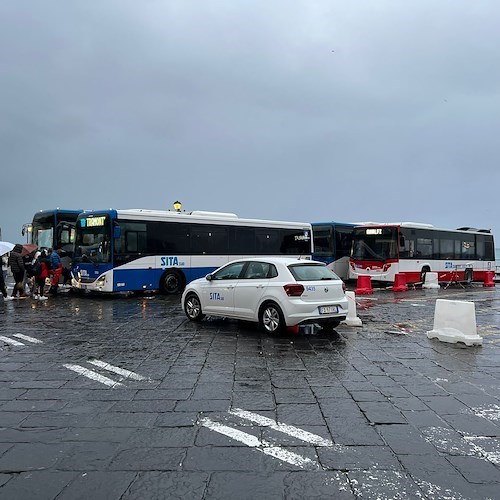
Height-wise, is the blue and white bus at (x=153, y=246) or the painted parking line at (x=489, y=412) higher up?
the blue and white bus at (x=153, y=246)

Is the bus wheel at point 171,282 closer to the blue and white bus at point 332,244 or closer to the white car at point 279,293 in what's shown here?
the white car at point 279,293

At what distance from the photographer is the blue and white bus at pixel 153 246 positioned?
55.0 feet

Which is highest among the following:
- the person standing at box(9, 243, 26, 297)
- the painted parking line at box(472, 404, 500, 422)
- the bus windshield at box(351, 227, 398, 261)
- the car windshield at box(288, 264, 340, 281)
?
the bus windshield at box(351, 227, 398, 261)

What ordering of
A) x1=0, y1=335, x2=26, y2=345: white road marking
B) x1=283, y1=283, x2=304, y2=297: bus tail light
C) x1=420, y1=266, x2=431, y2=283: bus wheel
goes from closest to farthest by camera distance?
x1=0, y1=335, x2=26, y2=345: white road marking → x1=283, y1=283, x2=304, y2=297: bus tail light → x1=420, y1=266, x2=431, y2=283: bus wheel

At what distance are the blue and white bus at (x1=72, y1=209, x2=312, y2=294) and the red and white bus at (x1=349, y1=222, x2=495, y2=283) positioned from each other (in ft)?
18.6

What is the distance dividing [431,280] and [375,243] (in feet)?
10.6

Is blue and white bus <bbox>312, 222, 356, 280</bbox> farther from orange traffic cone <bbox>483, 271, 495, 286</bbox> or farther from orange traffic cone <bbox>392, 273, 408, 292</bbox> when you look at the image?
orange traffic cone <bbox>483, 271, 495, 286</bbox>

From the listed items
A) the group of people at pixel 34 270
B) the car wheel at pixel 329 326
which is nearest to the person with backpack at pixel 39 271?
the group of people at pixel 34 270

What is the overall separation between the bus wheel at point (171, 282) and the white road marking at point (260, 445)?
1347cm

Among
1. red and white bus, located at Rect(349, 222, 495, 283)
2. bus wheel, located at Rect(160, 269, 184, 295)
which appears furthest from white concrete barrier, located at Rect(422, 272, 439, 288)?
bus wheel, located at Rect(160, 269, 184, 295)

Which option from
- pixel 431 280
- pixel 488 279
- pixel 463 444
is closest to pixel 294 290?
pixel 463 444

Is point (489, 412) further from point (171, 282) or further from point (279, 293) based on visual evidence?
point (171, 282)

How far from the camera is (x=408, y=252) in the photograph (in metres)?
23.2

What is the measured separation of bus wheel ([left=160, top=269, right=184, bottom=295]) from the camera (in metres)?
18.0
